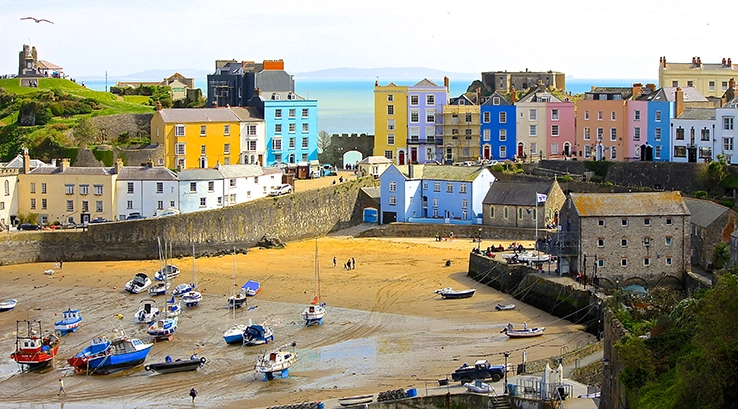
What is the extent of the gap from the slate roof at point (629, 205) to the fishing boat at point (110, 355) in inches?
625

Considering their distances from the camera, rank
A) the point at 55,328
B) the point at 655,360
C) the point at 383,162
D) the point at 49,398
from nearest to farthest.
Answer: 1. the point at 655,360
2. the point at 49,398
3. the point at 55,328
4. the point at 383,162

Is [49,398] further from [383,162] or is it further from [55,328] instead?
[383,162]

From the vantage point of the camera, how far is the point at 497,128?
68.4 m

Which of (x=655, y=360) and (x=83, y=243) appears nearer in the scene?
(x=655, y=360)

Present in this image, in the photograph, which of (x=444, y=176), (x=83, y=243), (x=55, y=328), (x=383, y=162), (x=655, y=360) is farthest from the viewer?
(x=383, y=162)

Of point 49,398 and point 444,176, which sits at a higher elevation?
point 444,176

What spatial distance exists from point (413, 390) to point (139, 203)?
2873 cm

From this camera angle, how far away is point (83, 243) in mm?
52594

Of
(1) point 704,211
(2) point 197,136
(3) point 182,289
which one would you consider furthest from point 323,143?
(1) point 704,211

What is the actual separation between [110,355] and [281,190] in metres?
25.5

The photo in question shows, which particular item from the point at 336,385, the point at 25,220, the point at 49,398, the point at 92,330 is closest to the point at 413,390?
the point at 336,385

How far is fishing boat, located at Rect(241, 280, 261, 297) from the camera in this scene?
44.9 m

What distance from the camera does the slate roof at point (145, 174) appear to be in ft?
184

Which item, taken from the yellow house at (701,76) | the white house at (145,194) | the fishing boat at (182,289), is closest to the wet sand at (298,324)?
the fishing boat at (182,289)
